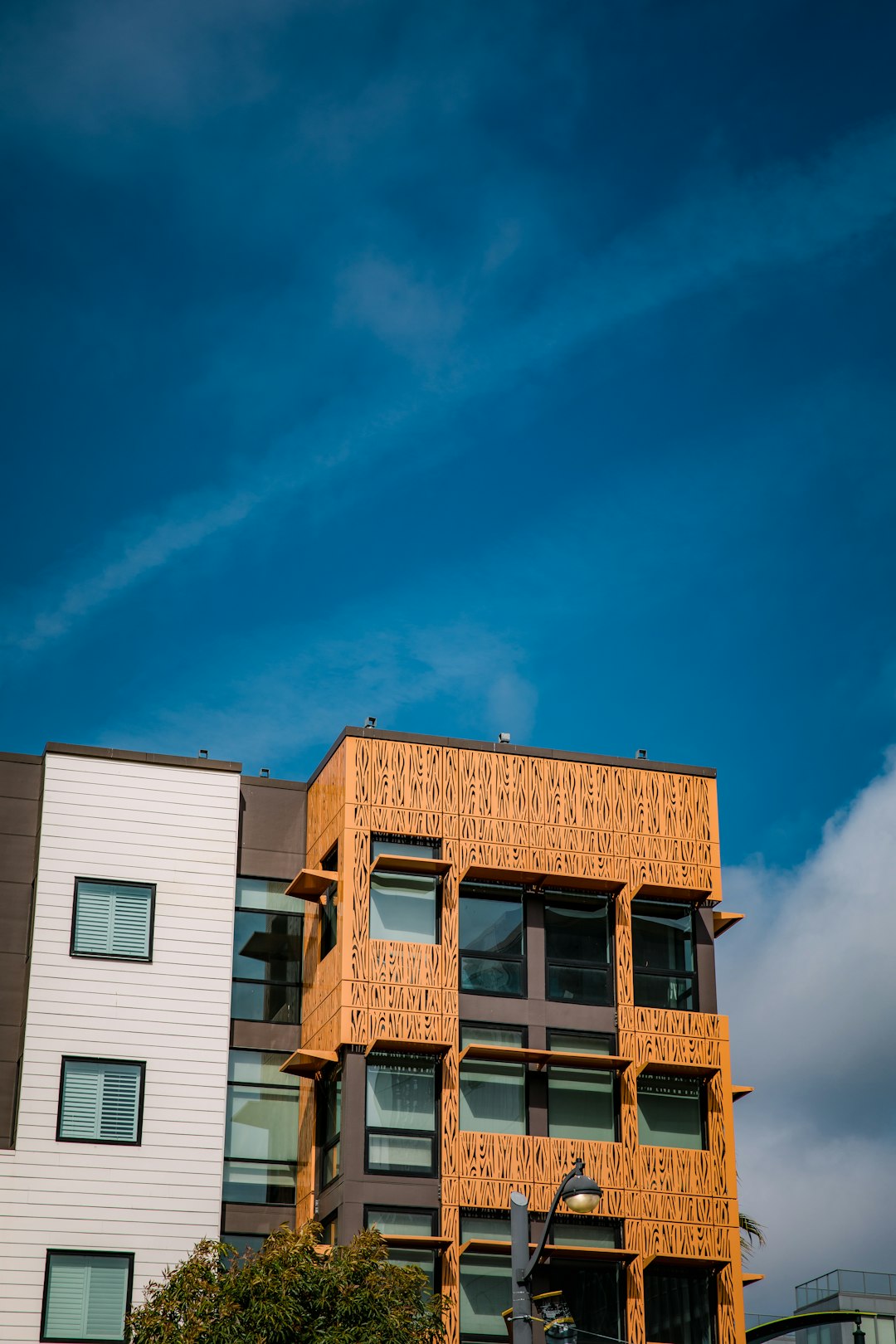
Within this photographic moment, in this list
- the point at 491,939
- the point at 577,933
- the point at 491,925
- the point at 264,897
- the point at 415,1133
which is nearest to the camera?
the point at 415,1133

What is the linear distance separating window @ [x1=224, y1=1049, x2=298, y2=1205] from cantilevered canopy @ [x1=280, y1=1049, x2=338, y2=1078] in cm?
39

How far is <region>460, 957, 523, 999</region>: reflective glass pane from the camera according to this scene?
31.2 m

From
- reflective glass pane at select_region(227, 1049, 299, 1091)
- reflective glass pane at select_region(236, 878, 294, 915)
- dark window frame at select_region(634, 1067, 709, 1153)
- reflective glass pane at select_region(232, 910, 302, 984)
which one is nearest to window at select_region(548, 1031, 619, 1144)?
dark window frame at select_region(634, 1067, 709, 1153)

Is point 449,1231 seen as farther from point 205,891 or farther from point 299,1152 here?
point 205,891

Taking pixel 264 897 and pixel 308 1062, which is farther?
pixel 264 897

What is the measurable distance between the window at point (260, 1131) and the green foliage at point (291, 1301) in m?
5.26

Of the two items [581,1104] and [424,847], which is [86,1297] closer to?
[581,1104]

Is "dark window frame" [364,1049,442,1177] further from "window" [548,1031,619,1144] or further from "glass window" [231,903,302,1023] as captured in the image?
"glass window" [231,903,302,1023]

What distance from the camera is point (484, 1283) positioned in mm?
29328

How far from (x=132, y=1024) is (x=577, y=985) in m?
7.78

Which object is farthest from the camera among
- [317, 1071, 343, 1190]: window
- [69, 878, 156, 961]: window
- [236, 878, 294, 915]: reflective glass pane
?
[236, 878, 294, 915]: reflective glass pane

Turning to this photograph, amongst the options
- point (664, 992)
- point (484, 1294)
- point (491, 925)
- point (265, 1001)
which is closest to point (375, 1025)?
point (491, 925)

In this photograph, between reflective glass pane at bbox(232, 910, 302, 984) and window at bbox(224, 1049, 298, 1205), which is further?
reflective glass pane at bbox(232, 910, 302, 984)

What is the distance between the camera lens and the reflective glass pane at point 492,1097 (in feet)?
99.8
